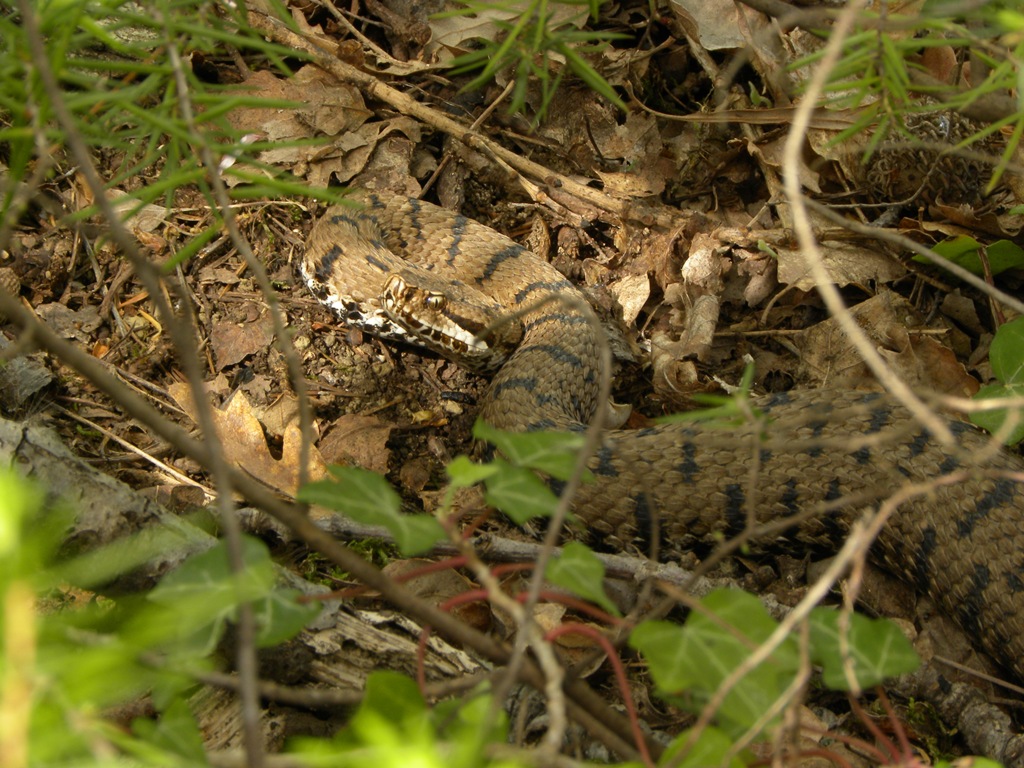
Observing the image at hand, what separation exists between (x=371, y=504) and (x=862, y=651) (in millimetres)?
1405

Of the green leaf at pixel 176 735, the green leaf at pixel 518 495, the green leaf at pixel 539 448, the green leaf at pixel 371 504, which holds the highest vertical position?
the green leaf at pixel 539 448

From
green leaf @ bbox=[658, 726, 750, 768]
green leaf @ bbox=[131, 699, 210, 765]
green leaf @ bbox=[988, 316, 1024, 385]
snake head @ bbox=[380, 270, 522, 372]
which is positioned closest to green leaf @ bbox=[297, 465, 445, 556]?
green leaf @ bbox=[131, 699, 210, 765]

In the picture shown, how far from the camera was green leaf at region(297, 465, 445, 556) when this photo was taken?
7.02 feet

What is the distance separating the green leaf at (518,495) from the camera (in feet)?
→ 7.26

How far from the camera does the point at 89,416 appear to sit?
4734mm

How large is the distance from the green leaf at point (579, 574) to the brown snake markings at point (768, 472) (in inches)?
53.6

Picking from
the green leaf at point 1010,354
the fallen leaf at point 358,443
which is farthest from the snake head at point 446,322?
the green leaf at point 1010,354

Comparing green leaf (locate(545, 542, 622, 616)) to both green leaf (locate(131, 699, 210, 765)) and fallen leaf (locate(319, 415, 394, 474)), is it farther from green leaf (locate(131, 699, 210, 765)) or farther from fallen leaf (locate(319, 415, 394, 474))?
fallen leaf (locate(319, 415, 394, 474))

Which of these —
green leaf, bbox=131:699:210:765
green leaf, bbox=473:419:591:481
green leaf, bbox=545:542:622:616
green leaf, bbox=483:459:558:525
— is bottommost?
green leaf, bbox=131:699:210:765

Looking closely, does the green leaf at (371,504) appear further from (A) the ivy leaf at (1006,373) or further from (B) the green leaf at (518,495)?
(A) the ivy leaf at (1006,373)

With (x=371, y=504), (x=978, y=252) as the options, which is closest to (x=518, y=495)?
(x=371, y=504)

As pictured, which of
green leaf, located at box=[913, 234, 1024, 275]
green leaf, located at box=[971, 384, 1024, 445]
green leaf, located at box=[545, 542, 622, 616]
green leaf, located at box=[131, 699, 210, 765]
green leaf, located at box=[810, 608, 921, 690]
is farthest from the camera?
green leaf, located at box=[913, 234, 1024, 275]

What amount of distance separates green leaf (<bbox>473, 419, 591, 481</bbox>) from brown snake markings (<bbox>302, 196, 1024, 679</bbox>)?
4.60 feet

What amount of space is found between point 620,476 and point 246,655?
3.42m
